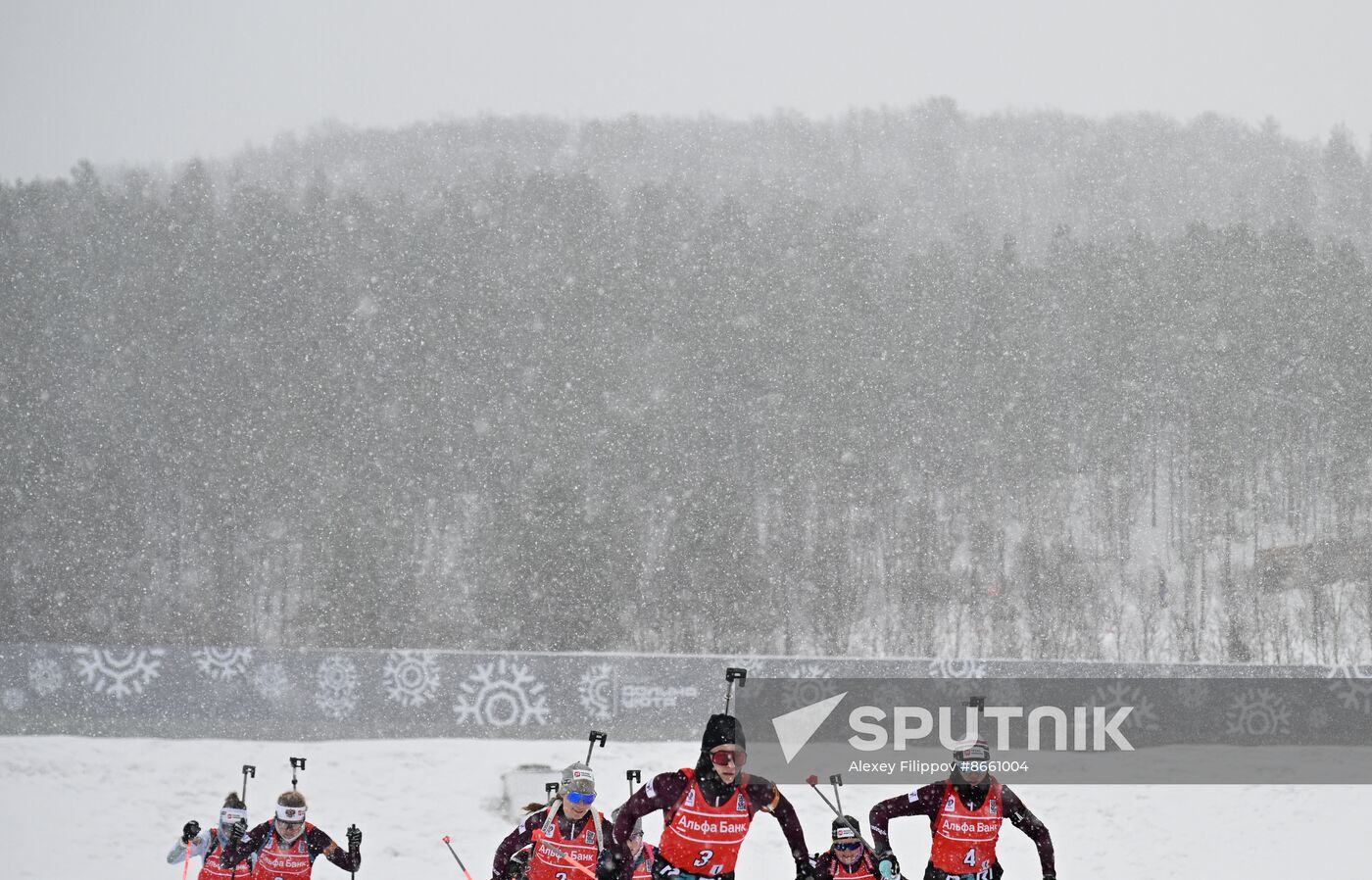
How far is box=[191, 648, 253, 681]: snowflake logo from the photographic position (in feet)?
67.2

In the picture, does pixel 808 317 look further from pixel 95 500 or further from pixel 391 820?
pixel 391 820

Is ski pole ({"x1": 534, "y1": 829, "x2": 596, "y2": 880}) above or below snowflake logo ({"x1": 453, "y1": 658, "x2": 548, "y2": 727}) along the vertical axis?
below

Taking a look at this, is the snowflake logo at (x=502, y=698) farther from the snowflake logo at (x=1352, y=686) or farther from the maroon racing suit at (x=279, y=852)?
the snowflake logo at (x=1352, y=686)

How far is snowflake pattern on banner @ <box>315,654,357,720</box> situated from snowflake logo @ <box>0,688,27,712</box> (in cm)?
447

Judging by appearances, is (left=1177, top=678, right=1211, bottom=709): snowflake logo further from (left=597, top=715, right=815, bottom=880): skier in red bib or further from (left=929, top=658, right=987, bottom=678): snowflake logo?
(left=597, top=715, right=815, bottom=880): skier in red bib

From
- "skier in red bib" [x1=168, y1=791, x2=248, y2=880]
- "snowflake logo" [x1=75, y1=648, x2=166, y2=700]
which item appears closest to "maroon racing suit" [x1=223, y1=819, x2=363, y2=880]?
"skier in red bib" [x1=168, y1=791, x2=248, y2=880]

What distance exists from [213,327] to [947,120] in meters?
58.1

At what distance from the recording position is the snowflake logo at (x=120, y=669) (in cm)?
2038

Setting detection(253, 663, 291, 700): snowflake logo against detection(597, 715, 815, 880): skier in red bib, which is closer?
detection(597, 715, 815, 880): skier in red bib

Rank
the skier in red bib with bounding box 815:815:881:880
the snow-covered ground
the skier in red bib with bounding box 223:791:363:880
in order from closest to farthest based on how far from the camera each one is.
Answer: the skier in red bib with bounding box 815:815:881:880 < the skier in red bib with bounding box 223:791:363:880 < the snow-covered ground

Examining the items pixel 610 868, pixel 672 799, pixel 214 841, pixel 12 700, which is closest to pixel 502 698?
pixel 12 700

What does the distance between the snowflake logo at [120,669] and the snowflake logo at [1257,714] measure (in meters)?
16.3

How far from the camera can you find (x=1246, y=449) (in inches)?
1976

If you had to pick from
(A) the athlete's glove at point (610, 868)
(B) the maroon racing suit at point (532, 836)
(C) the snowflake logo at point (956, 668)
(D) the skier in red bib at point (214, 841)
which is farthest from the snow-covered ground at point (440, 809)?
(A) the athlete's glove at point (610, 868)
